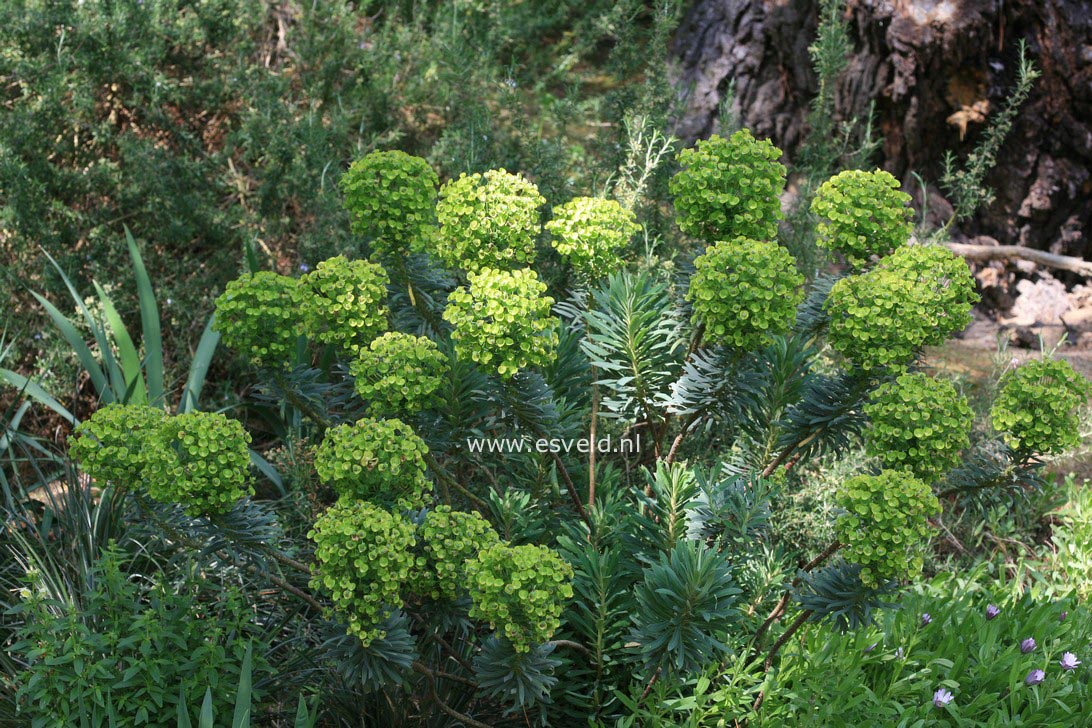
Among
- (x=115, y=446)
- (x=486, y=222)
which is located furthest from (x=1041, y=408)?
(x=115, y=446)

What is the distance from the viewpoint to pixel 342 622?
7.60 ft

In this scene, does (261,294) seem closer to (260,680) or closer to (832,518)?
(260,680)

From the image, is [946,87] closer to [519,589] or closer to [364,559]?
[519,589]

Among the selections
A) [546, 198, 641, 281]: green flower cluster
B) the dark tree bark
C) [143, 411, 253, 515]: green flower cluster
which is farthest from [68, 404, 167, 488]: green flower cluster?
the dark tree bark

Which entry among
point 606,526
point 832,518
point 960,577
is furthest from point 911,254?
point 960,577

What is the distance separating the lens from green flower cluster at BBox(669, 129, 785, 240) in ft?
9.07

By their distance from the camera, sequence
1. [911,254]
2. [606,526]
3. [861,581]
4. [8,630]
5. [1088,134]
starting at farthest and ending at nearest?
[1088,134], [8,630], [606,526], [911,254], [861,581]

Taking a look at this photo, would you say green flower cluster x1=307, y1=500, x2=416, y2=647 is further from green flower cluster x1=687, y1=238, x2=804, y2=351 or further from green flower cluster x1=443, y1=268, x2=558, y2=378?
green flower cluster x1=687, y1=238, x2=804, y2=351

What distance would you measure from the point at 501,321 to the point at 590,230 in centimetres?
51

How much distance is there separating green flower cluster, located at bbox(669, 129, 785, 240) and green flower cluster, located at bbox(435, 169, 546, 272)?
42 centimetres

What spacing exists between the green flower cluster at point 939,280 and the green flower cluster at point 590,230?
0.73 m

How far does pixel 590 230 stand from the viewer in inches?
110

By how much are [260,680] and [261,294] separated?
49.2 inches

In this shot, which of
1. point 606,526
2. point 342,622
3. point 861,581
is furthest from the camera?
point 606,526
